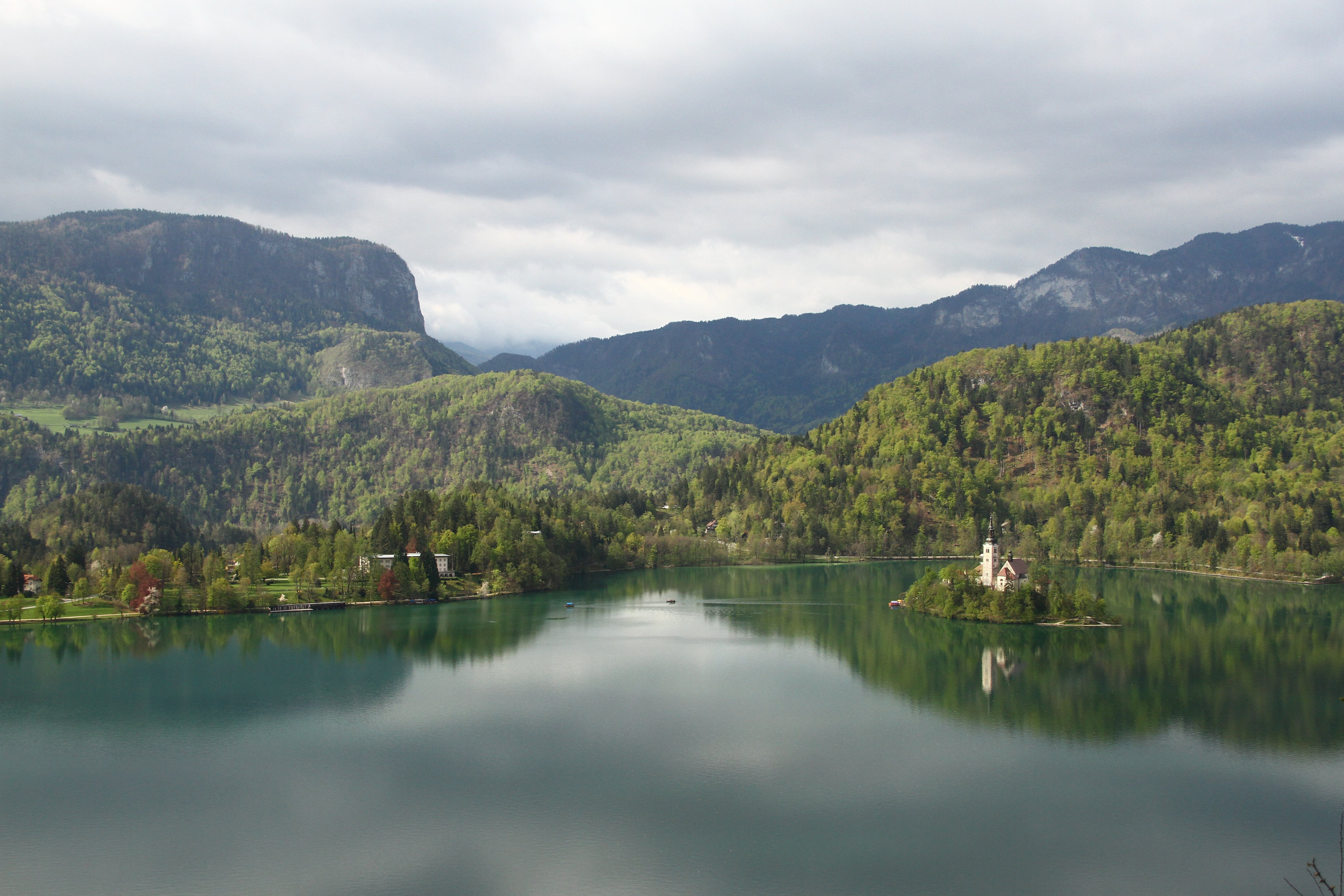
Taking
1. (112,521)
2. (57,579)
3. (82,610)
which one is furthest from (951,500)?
(57,579)

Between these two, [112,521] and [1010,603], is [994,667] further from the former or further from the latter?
[112,521]

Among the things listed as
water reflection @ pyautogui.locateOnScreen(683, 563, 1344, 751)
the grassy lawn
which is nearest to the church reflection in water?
water reflection @ pyautogui.locateOnScreen(683, 563, 1344, 751)

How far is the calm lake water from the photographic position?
34.1 meters

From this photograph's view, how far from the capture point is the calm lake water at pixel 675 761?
1342 inches

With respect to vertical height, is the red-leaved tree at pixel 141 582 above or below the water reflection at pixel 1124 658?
above

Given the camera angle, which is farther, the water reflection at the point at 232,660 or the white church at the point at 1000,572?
the white church at the point at 1000,572

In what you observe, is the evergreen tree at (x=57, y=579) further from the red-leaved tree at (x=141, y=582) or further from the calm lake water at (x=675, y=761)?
the calm lake water at (x=675, y=761)

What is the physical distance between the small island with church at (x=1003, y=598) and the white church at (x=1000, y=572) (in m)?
0.06

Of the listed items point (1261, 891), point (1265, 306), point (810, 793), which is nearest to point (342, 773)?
point (810, 793)

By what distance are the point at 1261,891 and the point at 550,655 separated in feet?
158

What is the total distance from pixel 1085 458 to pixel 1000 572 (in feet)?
256

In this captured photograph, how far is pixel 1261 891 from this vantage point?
106ft

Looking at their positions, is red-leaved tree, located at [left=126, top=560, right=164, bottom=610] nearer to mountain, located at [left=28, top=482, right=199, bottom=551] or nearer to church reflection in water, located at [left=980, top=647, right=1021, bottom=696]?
mountain, located at [left=28, top=482, right=199, bottom=551]

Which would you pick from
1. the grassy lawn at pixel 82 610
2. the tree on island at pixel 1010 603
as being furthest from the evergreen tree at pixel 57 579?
the tree on island at pixel 1010 603
